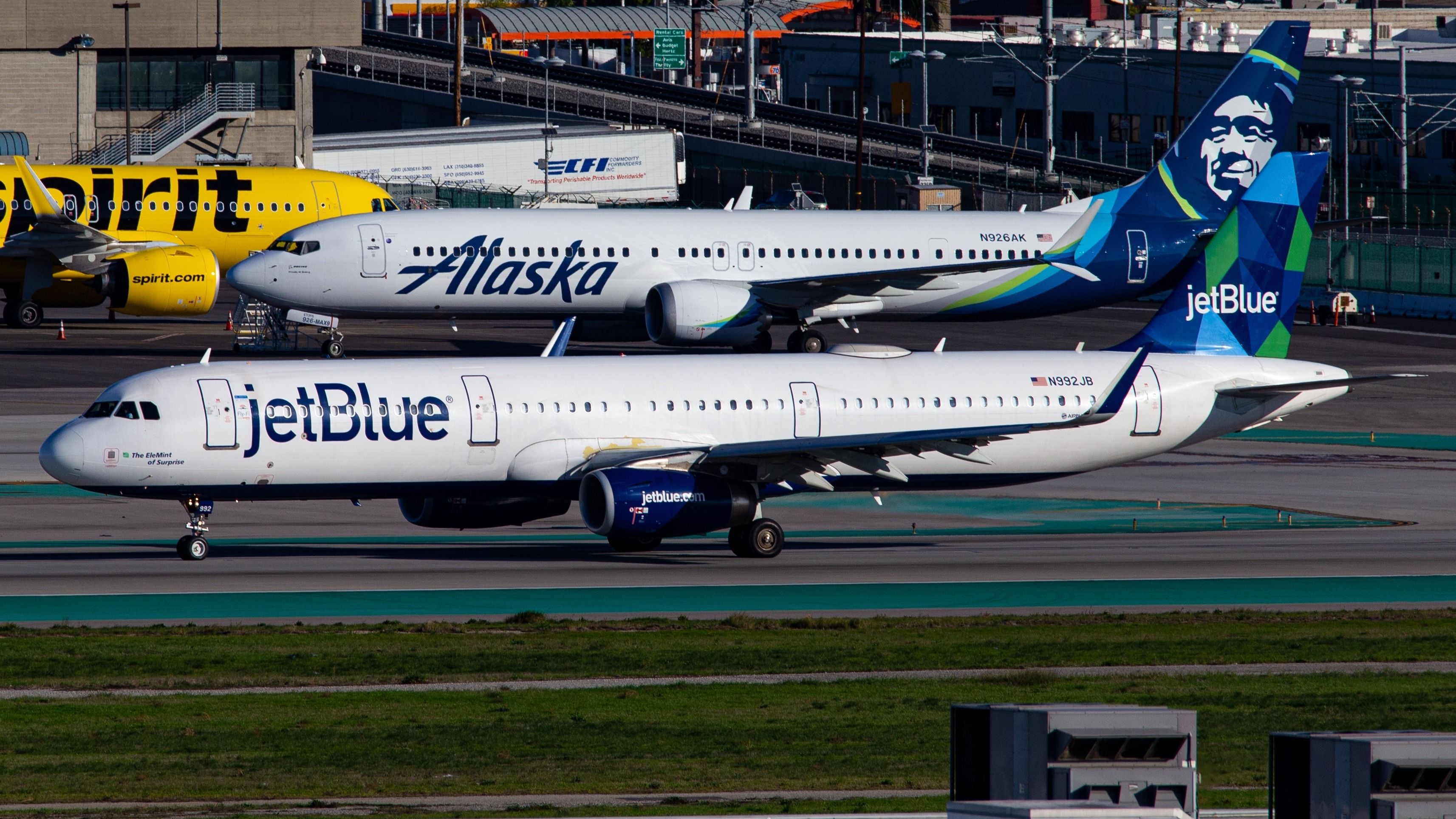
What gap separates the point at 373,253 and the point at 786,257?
12.7 m

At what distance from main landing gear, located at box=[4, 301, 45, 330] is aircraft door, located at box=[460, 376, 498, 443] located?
3995 centimetres

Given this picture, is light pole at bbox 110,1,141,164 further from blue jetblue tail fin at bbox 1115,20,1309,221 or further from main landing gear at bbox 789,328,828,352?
blue jetblue tail fin at bbox 1115,20,1309,221

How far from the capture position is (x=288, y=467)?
3259 cm

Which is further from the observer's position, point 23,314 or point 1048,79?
point 1048,79

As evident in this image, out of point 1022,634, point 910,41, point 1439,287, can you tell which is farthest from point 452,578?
point 910,41

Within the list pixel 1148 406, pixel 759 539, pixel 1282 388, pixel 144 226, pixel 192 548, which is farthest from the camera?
pixel 144 226

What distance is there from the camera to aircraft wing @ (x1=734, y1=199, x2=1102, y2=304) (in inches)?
2317

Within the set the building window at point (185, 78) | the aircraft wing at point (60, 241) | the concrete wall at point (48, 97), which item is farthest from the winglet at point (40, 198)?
the building window at point (185, 78)

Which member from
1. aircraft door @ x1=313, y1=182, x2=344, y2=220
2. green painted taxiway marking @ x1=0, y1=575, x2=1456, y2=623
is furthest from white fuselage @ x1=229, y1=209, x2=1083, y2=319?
green painted taxiway marking @ x1=0, y1=575, x2=1456, y2=623

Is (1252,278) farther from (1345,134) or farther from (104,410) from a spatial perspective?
(1345,134)

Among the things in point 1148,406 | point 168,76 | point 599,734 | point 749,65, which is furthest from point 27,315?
point 749,65

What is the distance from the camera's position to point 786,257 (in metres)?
59.9

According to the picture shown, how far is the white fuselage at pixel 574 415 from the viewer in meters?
32.2

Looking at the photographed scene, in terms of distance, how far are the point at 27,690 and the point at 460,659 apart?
5.34m
